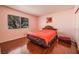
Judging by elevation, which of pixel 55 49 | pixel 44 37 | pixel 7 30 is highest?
pixel 7 30

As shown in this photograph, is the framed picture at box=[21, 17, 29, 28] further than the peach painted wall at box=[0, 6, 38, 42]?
Yes

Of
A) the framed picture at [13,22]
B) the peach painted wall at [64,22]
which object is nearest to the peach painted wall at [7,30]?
the framed picture at [13,22]

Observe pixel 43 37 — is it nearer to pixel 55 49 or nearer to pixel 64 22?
pixel 55 49

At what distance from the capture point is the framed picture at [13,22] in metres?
1.36

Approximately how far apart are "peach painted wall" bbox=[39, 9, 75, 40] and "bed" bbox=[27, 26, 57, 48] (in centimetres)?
10

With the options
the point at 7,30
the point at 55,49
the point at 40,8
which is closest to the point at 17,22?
the point at 7,30

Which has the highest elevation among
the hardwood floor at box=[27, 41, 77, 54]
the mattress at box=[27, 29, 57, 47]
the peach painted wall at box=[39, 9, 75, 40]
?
the peach painted wall at box=[39, 9, 75, 40]

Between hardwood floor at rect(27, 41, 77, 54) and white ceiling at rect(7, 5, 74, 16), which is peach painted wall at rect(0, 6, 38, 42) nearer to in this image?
white ceiling at rect(7, 5, 74, 16)

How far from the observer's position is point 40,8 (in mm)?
1397

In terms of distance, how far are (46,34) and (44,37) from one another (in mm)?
56

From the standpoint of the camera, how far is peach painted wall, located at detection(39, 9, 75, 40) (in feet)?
4.49

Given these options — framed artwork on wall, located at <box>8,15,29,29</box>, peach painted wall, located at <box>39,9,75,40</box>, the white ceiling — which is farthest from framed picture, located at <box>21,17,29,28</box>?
peach painted wall, located at <box>39,9,75,40</box>
